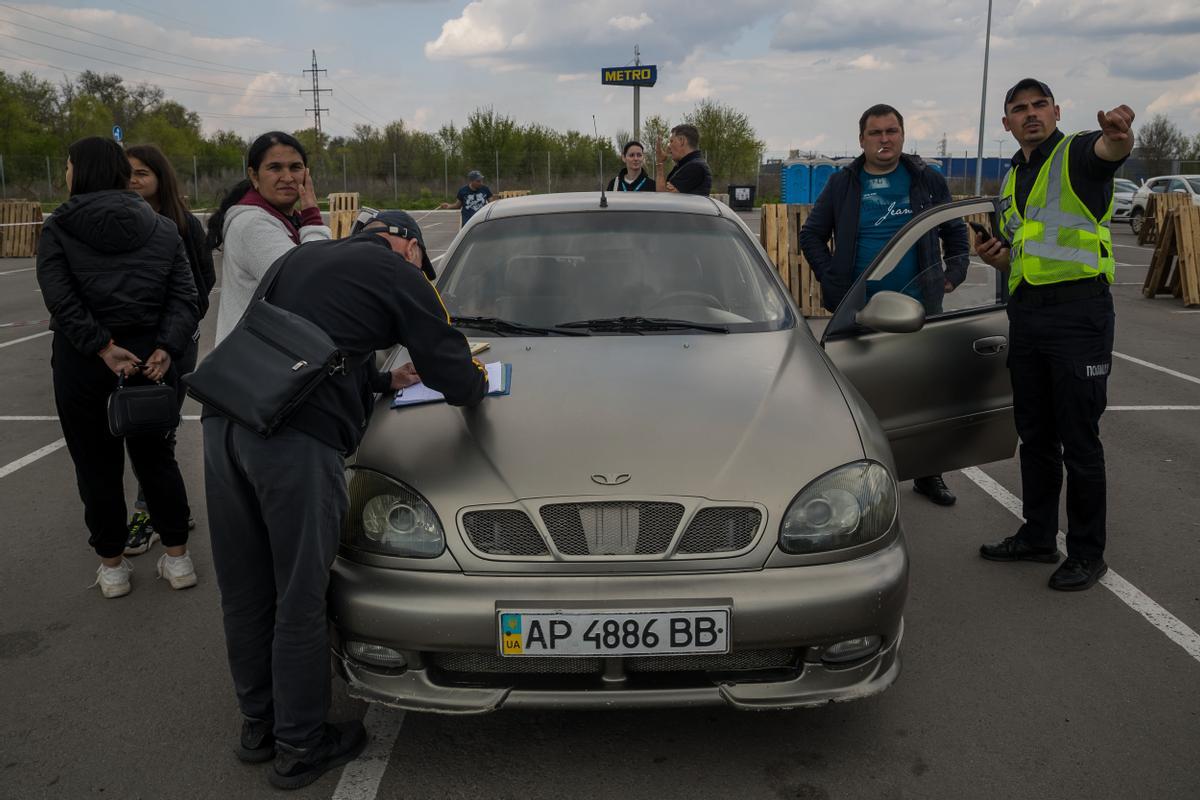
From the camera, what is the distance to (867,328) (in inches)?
157

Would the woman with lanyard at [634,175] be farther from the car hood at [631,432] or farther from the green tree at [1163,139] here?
the green tree at [1163,139]

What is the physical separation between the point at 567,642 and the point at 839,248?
3268mm

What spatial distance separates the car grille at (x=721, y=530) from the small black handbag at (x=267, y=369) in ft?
3.30

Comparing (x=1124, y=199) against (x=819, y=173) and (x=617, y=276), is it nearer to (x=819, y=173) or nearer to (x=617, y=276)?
(x=819, y=173)

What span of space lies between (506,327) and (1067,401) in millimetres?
2225

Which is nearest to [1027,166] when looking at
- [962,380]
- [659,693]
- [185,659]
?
[962,380]

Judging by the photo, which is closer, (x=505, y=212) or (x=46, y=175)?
(x=505, y=212)

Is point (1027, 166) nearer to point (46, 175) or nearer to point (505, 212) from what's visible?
point (505, 212)

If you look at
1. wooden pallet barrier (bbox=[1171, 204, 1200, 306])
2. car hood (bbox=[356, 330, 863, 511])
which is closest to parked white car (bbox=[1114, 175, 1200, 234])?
wooden pallet barrier (bbox=[1171, 204, 1200, 306])

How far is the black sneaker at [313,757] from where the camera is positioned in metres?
2.72

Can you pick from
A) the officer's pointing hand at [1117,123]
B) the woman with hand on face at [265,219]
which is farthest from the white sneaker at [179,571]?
the officer's pointing hand at [1117,123]

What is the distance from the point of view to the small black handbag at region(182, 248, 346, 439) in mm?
2510

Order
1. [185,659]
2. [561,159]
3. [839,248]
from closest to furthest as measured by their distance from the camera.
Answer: [185,659] < [839,248] < [561,159]

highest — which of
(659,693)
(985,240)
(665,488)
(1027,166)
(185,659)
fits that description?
(1027,166)
